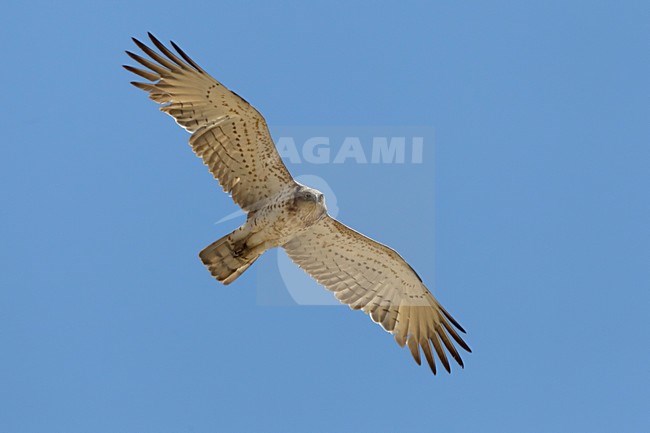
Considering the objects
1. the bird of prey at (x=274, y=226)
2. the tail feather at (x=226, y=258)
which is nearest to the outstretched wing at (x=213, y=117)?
the bird of prey at (x=274, y=226)

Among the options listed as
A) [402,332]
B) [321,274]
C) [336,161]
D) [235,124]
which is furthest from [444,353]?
[235,124]

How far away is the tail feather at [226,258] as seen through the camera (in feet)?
51.6

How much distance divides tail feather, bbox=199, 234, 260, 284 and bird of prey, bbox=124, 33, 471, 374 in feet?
0.04

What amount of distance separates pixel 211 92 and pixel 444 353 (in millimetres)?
4916

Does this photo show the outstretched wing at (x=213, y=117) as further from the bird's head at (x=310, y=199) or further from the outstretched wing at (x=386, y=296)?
the outstretched wing at (x=386, y=296)

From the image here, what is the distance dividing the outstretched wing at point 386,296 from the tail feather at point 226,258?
1.14 meters

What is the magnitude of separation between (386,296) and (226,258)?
98.6 inches

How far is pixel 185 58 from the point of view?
50.3ft

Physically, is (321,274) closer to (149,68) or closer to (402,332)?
(402,332)

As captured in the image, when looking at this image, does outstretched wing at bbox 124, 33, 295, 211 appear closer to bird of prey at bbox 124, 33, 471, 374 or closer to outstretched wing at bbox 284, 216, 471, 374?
bird of prey at bbox 124, 33, 471, 374

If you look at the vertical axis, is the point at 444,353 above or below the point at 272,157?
below

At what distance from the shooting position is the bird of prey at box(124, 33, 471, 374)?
51.1 ft

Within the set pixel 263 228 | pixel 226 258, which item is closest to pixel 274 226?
pixel 263 228

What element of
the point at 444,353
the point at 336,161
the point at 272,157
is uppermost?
the point at 336,161
